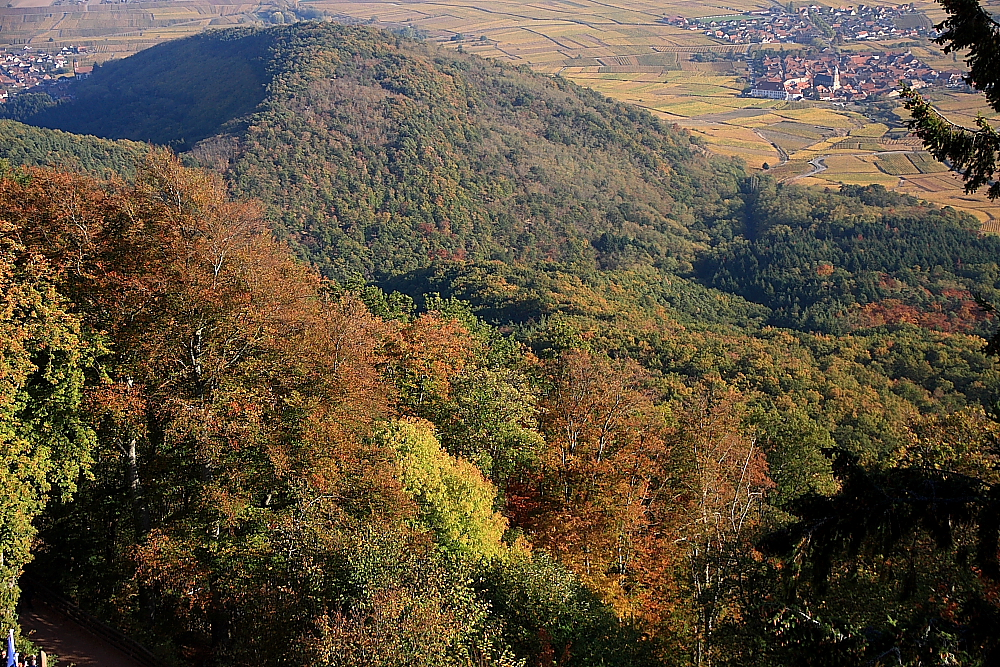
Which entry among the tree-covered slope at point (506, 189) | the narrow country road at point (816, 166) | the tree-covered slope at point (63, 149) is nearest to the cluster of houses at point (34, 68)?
the tree-covered slope at point (506, 189)

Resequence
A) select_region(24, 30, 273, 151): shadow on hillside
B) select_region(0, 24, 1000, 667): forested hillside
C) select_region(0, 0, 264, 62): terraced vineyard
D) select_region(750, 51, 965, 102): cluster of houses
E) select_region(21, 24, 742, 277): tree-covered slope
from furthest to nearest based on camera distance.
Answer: select_region(750, 51, 965, 102): cluster of houses
select_region(0, 0, 264, 62): terraced vineyard
select_region(24, 30, 273, 151): shadow on hillside
select_region(21, 24, 742, 277): tree-covered slope
select_region(0, 24, 1000, 667): forested hillside

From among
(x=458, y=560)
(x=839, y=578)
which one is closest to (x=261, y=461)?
(x=458, y=560)

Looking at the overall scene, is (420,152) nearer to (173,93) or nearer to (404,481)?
(173,93)

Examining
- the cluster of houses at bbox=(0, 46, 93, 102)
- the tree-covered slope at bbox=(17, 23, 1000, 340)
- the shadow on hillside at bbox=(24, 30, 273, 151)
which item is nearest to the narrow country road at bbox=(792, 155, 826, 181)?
the tree-covered slope at bbox=(17, 23, 1000, 340)

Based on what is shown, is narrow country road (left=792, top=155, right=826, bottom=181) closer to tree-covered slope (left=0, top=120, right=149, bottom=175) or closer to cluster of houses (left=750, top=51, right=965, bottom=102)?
cluster of houses (left=750, top=51, right=965, bottom=102)

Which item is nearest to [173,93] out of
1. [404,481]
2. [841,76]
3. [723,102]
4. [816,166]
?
[816,166]

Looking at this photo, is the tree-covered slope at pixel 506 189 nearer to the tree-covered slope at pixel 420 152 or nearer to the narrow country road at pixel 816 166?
the tree-covered slope at pixel 420 152
